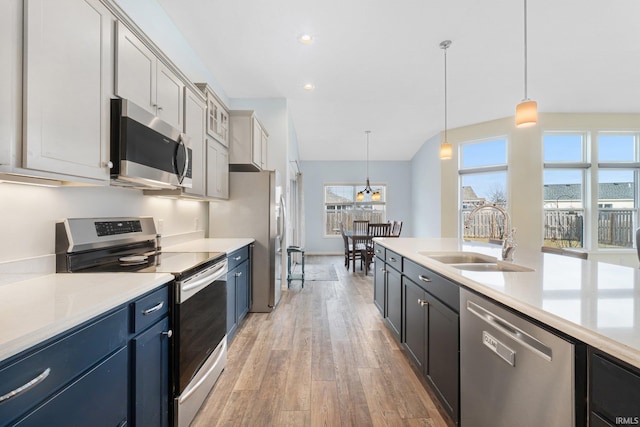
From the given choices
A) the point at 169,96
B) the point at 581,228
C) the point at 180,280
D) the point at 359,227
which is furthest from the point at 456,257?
the point at 581,228

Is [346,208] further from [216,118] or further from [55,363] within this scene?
[55,363]

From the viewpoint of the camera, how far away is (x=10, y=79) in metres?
0.93

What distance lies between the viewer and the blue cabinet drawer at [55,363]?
665 millimetres

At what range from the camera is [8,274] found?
1.21m

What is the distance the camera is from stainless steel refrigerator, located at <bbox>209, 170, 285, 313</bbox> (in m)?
3.31

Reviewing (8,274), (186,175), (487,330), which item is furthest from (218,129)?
(487,330)

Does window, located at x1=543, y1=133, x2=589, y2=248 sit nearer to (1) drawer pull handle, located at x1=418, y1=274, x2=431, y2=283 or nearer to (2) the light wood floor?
(2) the light wood floor

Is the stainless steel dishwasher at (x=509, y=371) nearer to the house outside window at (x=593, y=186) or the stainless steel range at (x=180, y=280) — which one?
the stainless steel range at (x=180, y=280)

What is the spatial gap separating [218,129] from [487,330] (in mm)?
Result: 2969

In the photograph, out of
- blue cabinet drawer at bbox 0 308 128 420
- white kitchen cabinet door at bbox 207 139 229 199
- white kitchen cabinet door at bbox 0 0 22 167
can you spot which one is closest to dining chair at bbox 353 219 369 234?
white kitchen cabinet door at bbox 207 139 229 199

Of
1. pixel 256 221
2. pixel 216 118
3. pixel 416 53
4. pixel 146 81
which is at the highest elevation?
pixel 416 53

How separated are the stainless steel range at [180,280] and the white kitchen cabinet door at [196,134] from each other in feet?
1.98

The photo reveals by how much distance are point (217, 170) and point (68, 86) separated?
1.79m

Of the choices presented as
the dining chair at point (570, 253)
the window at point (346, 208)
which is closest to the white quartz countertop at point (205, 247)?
the dining chair at point (570, 253)
